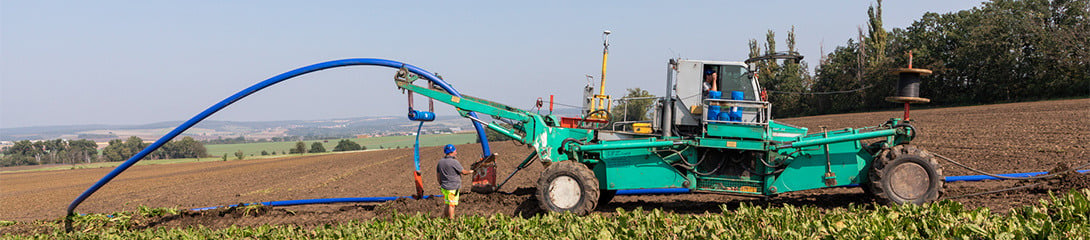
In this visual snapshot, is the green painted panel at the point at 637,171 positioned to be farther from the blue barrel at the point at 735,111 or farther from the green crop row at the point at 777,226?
the green crop row at the point at 777,226

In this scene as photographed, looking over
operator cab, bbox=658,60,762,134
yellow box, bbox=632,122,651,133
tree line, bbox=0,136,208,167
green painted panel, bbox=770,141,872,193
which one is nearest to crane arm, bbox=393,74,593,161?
A: yellow box, bbox=632,122,651,133

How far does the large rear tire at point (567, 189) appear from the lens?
955 centimetres

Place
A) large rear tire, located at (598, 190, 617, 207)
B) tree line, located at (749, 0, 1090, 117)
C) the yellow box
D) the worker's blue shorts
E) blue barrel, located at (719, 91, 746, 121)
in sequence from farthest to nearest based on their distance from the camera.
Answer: tree line, located at (749, 0, 1090, 117), large rear tire, located at (598, 190, 617, 207), the yellow box, the worker's blue shorts, blue barrel, located at (719, 91, 746, 121)

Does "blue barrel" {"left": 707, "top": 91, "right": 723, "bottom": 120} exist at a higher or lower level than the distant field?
higher

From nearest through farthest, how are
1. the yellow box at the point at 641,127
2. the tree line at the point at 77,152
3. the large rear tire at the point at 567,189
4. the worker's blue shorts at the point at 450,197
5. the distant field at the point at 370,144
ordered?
the large rear tire at the point at 567,189
the worker's blue shorts at the point at 450,197
the yellow box at the point at 641,127
the tree line at the point at 77,152
the distant field at the point at 370,144

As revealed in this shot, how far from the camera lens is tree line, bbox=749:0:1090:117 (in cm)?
4122

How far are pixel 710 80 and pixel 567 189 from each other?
2684 millimetres

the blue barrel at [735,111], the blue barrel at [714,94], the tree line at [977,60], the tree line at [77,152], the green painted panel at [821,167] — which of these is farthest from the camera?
the tree line at [77,152]

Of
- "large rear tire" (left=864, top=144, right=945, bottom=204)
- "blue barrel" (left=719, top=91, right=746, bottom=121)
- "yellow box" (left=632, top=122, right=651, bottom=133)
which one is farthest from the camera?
"yellow box" (left=632, top=122, right=651, bottom=133)

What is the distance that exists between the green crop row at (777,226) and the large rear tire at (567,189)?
998 mm

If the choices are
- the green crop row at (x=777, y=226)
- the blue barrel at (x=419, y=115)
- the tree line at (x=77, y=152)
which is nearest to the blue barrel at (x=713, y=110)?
the green crop row at (x=777, y=226)

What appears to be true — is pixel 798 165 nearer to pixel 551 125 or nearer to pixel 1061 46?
pixel 551 125

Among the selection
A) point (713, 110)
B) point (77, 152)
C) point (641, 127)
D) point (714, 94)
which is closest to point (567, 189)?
point (641, 127)

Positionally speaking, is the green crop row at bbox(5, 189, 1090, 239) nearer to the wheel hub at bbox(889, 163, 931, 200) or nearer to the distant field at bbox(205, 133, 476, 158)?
the wheel hub at bbox(889, 163, 931, 200)
